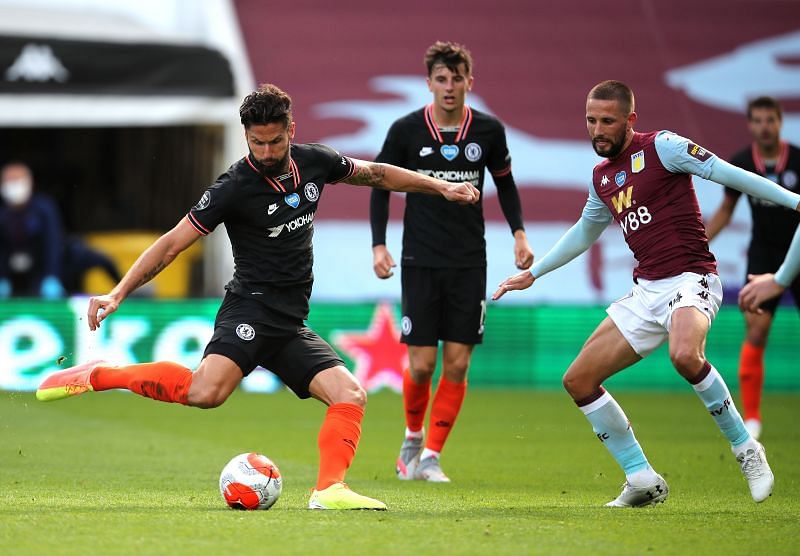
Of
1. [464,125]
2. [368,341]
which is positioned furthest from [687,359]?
[368,341]

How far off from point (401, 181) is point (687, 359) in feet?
5.80

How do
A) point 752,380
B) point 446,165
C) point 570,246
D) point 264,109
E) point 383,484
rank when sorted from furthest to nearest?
point 752,380 < point 446,165 < point 383,484 < point 570,246 < point 264,109

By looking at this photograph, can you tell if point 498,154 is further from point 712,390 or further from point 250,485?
point 250,485

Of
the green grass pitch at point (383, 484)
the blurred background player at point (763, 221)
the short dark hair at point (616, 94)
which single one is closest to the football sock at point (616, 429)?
the green grass pitch at point (383, 484)

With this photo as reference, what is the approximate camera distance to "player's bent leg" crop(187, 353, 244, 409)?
6.71 metres

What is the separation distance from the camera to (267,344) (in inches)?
271

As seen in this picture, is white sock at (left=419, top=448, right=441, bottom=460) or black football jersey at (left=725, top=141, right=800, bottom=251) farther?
black football jersey at (left=725, top=141, right=800, bottom=251)

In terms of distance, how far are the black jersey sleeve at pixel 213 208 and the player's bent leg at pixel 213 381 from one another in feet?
2.16

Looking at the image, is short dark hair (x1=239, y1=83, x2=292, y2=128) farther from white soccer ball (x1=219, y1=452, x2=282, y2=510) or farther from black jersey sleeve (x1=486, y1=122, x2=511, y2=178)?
black jersey sleeve (x1=486, y1=122, x2=511, y2=178)

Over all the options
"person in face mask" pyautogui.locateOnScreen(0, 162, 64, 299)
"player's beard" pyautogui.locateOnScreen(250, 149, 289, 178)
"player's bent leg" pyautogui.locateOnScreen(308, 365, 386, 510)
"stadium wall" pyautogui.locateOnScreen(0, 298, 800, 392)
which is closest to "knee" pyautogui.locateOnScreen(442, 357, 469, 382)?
"player's bent leg" pyautogui.locateOnScreen(308, 365, 386, 510)

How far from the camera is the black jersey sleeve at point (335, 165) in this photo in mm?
7066

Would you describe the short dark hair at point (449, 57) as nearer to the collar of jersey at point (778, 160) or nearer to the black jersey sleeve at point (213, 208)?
the black jersey sleeve at point (213, 208)

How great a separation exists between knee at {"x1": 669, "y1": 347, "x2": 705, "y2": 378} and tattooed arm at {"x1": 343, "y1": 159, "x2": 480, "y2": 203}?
133cm

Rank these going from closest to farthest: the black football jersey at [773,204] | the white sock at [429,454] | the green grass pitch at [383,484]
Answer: the green grass pitch at [383,484] → the white sock at [429,454] → the black football jersey at [773,204]
